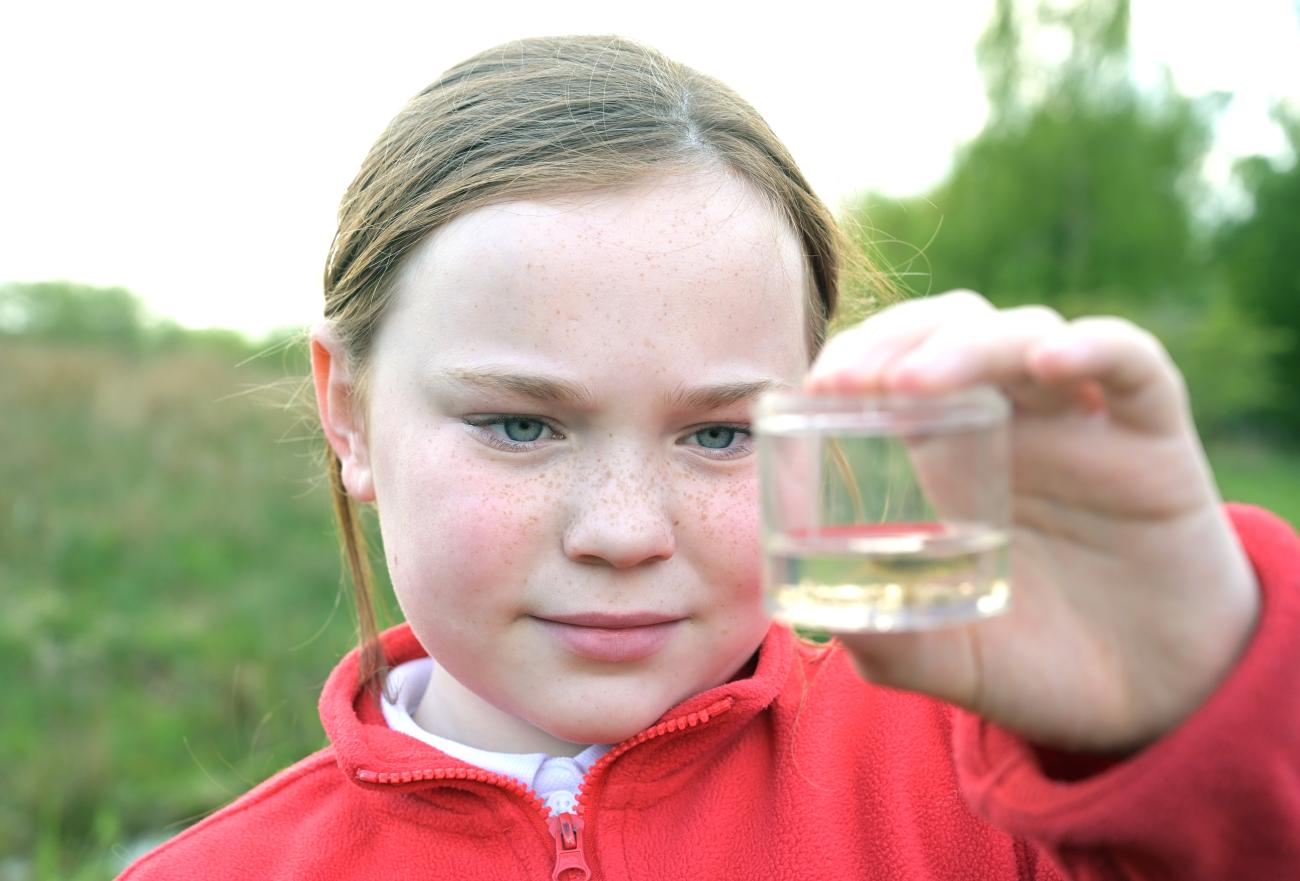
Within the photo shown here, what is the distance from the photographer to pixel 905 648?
1455mm

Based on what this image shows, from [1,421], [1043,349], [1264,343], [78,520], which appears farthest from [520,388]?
[1264,343]

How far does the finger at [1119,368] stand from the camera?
129 centimetres

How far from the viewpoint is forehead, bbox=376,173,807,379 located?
1838mm

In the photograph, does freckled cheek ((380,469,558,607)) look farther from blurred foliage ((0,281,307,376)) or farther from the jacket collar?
blurred foliage ((0,281,307,376))

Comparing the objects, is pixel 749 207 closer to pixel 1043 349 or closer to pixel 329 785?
pixel 1043 349

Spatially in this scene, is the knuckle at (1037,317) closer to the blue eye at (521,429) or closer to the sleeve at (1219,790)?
the sleeve at (1219,790)

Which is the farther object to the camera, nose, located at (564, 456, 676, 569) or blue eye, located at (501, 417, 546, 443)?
blue eye, located at (501, 417, 546, 443)

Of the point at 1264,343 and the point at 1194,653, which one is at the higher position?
the point at 1194,653

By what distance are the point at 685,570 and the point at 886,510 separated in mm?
616

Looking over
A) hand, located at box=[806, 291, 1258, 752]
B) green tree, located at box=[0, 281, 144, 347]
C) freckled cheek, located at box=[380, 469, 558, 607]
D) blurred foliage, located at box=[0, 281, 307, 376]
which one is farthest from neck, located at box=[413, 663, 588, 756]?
green tree, located at box=[0, 281, 144, 347]

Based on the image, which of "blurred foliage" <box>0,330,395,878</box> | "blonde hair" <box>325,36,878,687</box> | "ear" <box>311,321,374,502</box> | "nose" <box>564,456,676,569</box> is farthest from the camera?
"blurred foliage" <box>0,330,395,878</box>

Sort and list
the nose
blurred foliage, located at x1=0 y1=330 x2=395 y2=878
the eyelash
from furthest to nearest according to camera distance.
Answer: blurred foliage, located at x1=0 y1=330 x2=395 y2=878, the eyelash, the nose

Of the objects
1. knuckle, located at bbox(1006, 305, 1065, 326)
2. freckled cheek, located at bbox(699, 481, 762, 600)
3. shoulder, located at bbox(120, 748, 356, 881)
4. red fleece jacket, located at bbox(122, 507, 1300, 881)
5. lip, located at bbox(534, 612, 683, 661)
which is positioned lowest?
shoulder, located at bbox(120, 748, 356, 881)

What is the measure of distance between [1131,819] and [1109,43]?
29520 mm
